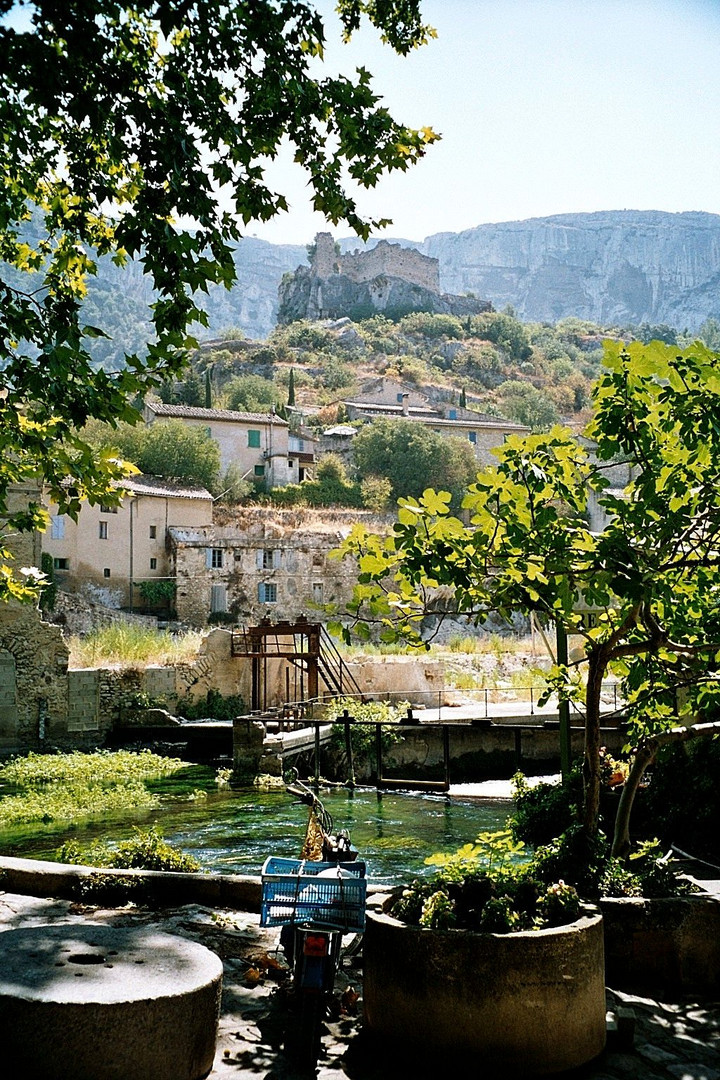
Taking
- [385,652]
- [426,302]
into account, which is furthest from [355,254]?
[385,652]

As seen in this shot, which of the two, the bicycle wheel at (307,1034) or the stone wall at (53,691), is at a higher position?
the bicycle wheel at (307,1034)

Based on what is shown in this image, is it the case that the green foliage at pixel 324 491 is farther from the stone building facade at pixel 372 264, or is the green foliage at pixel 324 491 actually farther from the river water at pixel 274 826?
the stone building facade at pixel 372 264

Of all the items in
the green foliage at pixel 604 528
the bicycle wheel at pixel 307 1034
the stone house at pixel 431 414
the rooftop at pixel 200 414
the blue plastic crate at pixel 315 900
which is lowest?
the bicycle wheel at pixel 307 1034

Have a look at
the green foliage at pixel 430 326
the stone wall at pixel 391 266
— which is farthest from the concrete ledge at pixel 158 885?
the stone wall at pixel 391 266

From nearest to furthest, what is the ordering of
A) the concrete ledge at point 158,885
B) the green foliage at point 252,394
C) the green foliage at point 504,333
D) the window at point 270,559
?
the concrete ledge at point 158,885, the window at point 270,559, the green foliage at point 252,394, the green foliage at point 504,333

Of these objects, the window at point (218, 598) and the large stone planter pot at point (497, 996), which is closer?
the large stone planter pot at point (497, 996)

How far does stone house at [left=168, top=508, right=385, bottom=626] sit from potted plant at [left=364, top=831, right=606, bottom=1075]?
38118 mm

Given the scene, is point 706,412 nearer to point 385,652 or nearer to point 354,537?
point 354,537

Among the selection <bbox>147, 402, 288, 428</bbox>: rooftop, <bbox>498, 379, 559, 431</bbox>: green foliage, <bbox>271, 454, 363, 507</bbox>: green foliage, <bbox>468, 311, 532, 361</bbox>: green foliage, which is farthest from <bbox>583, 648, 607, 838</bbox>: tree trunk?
<bbox>468, 311, 532, 361</bbox>: green foliage

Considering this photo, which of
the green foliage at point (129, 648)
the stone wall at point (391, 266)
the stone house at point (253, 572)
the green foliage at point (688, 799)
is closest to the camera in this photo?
the green foliage at point (688, 799)

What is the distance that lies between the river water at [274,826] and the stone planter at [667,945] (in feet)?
23.6

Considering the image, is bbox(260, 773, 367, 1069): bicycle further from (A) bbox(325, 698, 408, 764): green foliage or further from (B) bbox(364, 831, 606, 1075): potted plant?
(A) bbox(325, 698, 408, 764): green foliage

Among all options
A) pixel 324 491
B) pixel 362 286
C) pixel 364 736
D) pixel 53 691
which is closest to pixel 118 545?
pixel 53 691

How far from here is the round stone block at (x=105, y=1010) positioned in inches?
156
